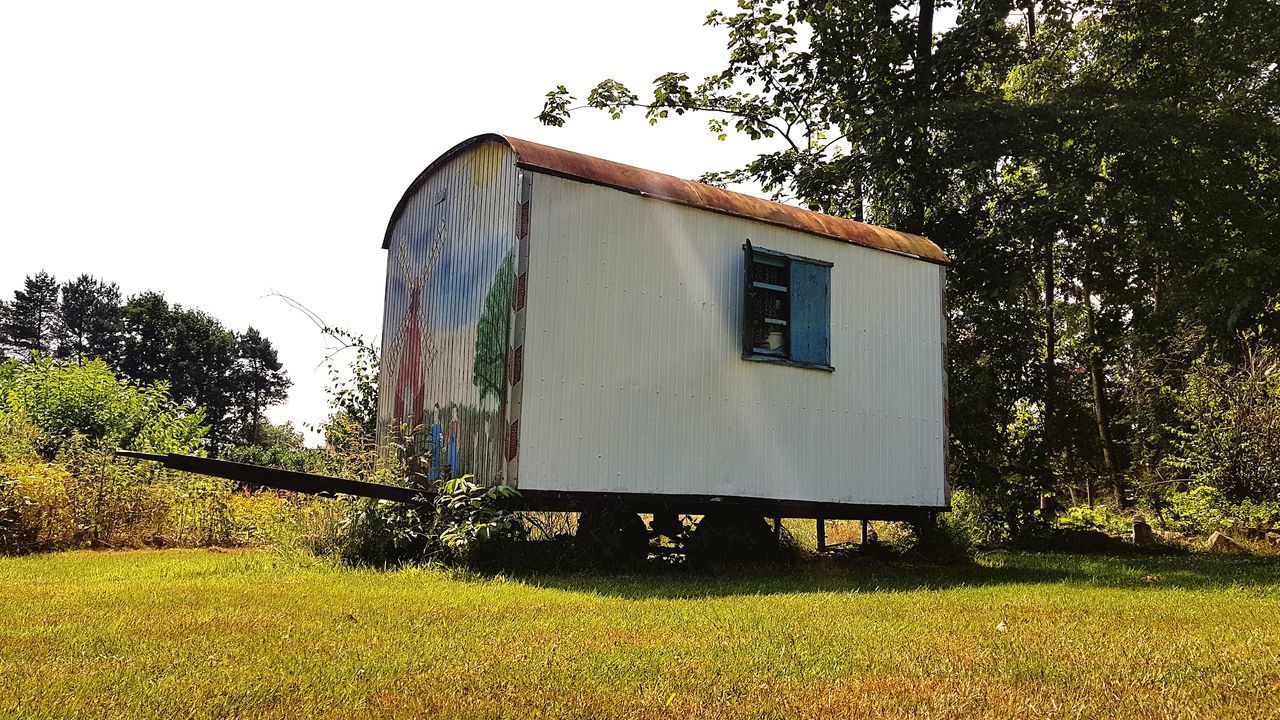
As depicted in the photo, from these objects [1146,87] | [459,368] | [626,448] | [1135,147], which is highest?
[1146,87]

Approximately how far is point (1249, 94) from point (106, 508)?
14.8 metres

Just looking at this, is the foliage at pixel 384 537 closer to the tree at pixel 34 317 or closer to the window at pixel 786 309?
the window at pixel 786 309

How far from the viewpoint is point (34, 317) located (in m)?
53.7

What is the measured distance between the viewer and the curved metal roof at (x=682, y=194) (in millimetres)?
8969

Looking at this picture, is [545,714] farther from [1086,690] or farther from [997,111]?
[997,111]

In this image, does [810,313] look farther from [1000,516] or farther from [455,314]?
[1000,516]

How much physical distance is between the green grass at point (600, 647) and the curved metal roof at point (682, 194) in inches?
146

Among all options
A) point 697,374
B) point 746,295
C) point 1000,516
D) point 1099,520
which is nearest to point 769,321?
point 746,295

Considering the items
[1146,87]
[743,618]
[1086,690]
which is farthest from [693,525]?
[1146,87]

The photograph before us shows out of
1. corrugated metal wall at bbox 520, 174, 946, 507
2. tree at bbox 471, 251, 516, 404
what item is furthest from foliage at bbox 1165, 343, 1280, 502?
tree at bbox 471, 251, 516, 404

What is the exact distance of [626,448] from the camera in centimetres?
898

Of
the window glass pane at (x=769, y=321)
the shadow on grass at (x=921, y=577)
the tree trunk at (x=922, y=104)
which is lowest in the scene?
the shadow on grass at (x=921, y=577)

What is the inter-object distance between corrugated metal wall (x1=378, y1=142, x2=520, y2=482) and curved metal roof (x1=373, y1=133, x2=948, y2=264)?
0.18 metres

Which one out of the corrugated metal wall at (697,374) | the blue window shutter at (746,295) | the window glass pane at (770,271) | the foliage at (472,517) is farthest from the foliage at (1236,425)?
the foliage at (472,517)
